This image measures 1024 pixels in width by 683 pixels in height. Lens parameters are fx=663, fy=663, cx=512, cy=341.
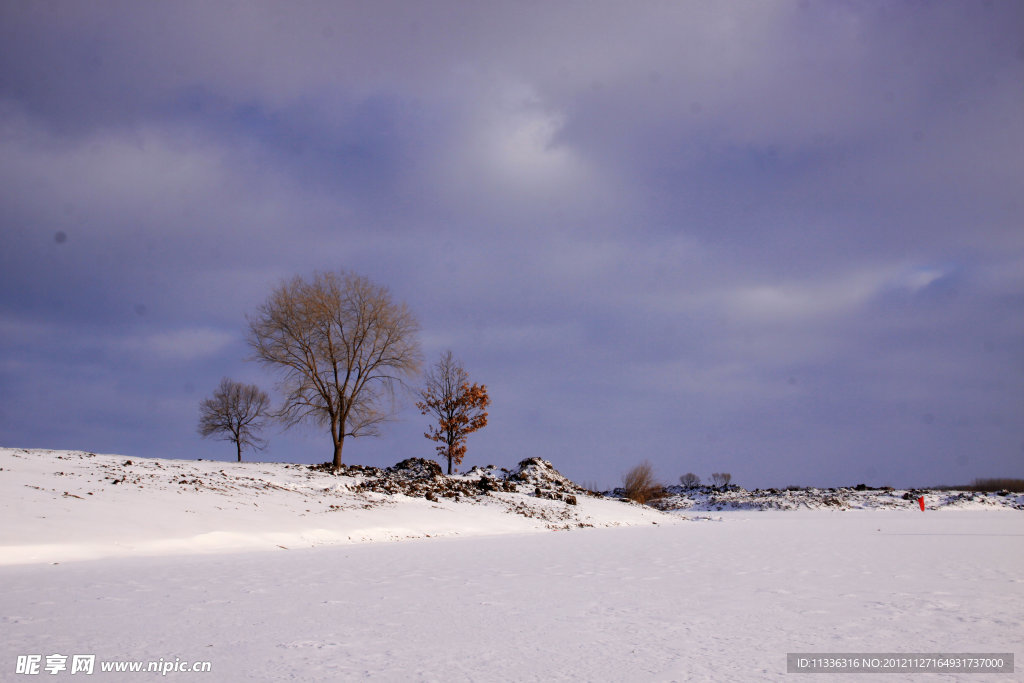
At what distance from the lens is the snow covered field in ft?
14.6

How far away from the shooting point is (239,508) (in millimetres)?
15617

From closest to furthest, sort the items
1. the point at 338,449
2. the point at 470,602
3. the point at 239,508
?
1. the point at 470,602
2. the point at 239,508
3. the point at 338,449

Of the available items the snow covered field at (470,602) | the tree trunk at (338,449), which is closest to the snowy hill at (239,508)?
the snow covered field at (470,602)

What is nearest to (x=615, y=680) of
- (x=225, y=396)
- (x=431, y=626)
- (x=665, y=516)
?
(x=431, y=626)

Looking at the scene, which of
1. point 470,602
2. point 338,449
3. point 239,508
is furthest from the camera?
point 338,449

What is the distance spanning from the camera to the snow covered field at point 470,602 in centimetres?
445

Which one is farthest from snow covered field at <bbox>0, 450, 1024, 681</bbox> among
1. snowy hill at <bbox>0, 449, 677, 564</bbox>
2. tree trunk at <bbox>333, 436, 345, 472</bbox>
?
tree trunk at <bbox>333, 436, 345, 472</bbox>

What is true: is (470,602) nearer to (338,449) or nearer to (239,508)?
(239,508)

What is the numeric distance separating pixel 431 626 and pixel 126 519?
996 cm

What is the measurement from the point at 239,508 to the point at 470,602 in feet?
35.6

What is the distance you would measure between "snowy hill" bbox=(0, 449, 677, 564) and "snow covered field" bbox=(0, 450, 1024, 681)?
91 millimetres

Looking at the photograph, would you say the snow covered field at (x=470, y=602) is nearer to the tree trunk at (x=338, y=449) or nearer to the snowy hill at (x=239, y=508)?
the snowy hill at (x=239, y=508)

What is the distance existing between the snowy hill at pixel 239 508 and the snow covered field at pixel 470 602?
0.30 ft

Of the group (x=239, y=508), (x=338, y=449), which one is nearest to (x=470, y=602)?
(x=239, y=508)
